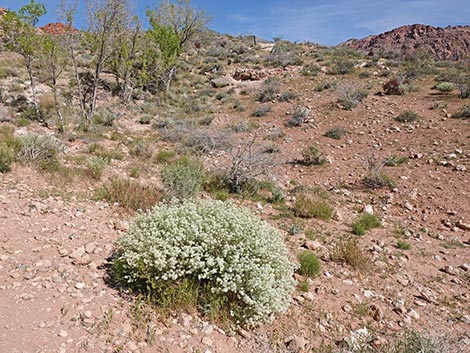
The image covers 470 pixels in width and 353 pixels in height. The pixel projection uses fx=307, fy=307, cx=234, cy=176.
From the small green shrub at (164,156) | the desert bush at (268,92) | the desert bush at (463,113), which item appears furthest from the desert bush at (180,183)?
the desert bush at (268,92)

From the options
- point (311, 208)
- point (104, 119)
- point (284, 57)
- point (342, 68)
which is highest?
point (284, 57)

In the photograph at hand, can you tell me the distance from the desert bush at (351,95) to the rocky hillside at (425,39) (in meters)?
39.1

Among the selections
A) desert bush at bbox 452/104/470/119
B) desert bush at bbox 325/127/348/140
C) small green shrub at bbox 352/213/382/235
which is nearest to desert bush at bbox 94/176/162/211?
small green shrub at bbox 352/213/382/235

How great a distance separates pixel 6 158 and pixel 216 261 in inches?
190

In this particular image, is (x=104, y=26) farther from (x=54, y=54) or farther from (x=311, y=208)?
(x=311, y=208)

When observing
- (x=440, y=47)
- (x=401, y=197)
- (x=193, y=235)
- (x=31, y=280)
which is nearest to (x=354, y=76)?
(x=401, y=197)

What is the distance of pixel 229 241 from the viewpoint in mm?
3363

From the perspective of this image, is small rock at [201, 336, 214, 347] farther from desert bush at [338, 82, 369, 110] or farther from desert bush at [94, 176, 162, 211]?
desert bush at [338, 82, 369, 110]

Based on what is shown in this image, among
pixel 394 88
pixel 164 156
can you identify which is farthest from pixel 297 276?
pixel 394 88

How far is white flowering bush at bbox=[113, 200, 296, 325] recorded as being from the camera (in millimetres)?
3023

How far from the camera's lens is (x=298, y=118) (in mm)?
12508

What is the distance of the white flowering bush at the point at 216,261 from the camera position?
3023 millimetres

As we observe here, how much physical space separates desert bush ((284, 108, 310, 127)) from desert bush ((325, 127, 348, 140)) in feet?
4.82

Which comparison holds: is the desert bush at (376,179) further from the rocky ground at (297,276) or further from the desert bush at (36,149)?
the desert bush at (36,149)
